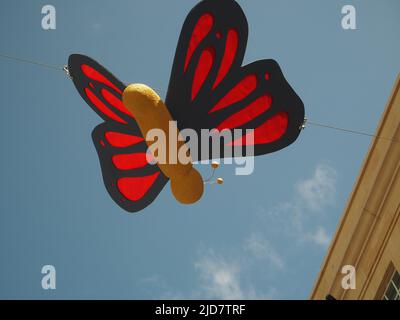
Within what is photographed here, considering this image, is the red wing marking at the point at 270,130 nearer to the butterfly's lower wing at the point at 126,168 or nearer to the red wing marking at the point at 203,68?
the red wing marking at the point at 203,68

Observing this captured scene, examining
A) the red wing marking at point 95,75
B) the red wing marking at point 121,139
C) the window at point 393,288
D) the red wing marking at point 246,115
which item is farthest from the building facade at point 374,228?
the red wing marking at point 95,75

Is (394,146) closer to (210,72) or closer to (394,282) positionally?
(394,282)

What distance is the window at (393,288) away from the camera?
9.13 metres

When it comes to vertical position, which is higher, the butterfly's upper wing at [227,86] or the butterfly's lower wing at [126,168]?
the butterfly's upper wing at [227,86]

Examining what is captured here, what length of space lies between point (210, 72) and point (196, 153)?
1.21 meters

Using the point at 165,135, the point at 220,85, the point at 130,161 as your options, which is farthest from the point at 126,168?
the point at 220,85

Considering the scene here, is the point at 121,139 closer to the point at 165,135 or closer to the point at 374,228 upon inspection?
the point at 165,135

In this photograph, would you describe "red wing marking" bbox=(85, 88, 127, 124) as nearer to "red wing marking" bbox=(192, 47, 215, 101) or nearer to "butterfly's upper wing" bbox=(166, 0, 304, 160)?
"butterfly's upper wing" bbox=(166, 0, 304, 160)

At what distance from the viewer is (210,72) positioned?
23.1 feet

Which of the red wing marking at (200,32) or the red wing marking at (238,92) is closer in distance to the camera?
the red wing marking at (200,32)

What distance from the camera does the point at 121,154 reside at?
802 cm

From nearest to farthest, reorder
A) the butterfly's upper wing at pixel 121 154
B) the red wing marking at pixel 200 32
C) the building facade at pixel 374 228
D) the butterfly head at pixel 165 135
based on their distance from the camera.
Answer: the butterfly head at pixel 165 135 → the red wing marking at pixel 200 32 → the butterfly's upper wing at pixel 121 154 → the building facade at pixel 374 228

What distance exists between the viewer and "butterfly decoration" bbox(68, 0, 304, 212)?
→ 679 centimetres
